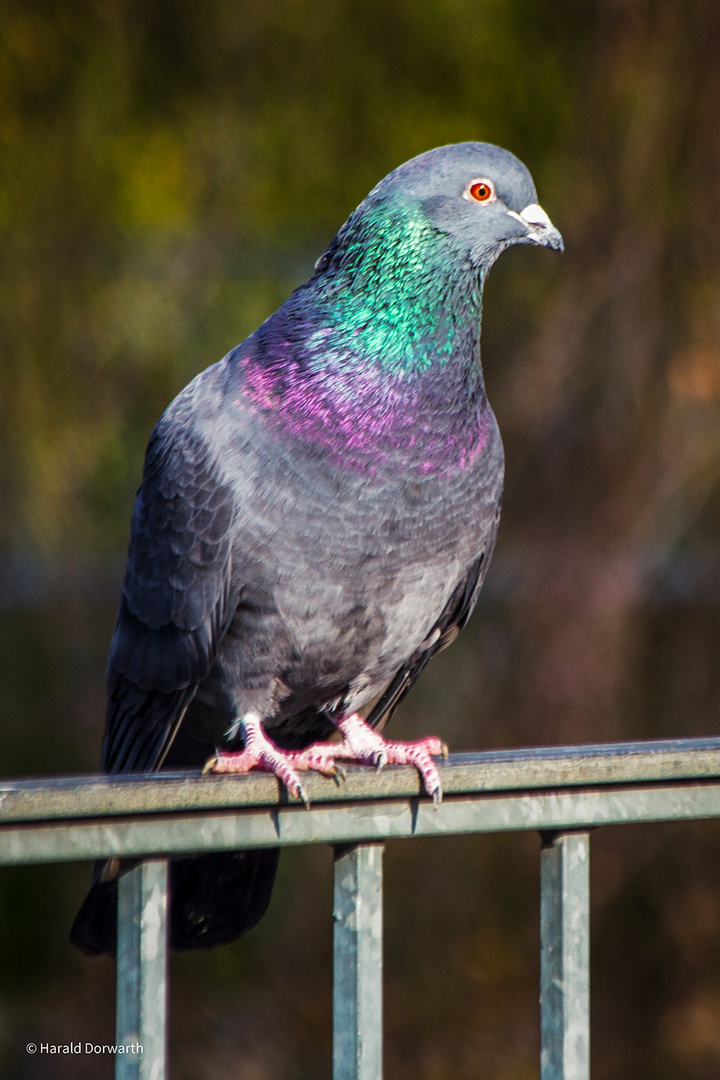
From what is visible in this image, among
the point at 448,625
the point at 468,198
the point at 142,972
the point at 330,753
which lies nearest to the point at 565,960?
the point at 142,972

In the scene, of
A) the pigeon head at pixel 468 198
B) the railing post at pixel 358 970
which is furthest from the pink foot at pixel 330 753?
the pigeon head at pixel 468 198

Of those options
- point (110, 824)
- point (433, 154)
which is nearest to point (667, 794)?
point (110, 824)

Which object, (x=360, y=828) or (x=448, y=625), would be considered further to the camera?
(x=448, y=625)

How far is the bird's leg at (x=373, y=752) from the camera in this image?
1359 mm

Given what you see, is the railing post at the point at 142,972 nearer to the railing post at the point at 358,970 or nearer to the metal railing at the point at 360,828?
the metal railing at the point at 360,828

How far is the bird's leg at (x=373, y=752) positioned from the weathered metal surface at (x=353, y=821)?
0.16 feet

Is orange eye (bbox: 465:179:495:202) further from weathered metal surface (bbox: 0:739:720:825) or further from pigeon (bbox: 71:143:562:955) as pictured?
weathered metal surface (bbox: 0:739:720:825)

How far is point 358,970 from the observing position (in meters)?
1.31

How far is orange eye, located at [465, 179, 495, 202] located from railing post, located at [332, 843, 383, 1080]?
4.40 feet

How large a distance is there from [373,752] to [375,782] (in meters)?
1.03

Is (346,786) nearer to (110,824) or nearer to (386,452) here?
(110,824)

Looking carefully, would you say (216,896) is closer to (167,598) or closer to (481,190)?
(167,598)

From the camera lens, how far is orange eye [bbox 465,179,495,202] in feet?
7.47

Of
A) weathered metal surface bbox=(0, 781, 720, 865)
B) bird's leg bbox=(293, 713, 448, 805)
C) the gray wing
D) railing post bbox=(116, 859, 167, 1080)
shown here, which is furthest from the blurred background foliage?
railing post bbox=(116, 859, 167, 1080)
